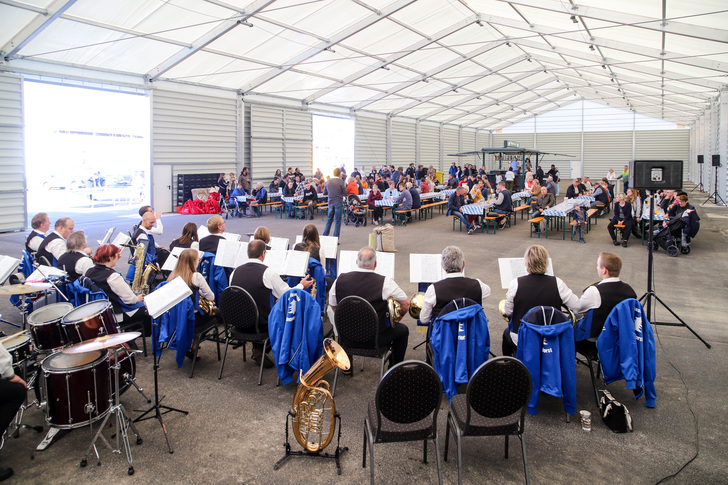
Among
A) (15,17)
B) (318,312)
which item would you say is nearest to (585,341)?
(318,312)

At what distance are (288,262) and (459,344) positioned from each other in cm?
222

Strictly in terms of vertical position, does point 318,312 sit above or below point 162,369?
above

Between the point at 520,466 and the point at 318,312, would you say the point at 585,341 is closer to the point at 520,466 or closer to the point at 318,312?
the point at 520,466

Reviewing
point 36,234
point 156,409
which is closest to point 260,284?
point 156,409

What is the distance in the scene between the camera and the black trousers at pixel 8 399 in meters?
2.84

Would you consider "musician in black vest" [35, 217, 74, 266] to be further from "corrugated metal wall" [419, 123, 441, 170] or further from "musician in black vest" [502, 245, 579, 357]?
"corrugated metal wall" [419, 123, 441, 170]

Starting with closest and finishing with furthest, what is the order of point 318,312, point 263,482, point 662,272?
point 263,482, point 318,312, point 662,272

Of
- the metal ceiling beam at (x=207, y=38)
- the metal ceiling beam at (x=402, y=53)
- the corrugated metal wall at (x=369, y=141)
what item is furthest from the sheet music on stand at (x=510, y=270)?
the corrugated metal wall at (x=369, y=141)

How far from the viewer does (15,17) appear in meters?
10.1

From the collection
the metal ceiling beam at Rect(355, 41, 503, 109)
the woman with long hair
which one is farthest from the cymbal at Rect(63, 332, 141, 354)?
the metal ceiling beam at Rect(355, 41, 503, 109)

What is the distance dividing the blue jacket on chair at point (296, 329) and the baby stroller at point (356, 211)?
33.4 ft

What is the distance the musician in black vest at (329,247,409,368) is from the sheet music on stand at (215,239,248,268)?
1.70m

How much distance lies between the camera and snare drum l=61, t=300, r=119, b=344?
339 centimetres

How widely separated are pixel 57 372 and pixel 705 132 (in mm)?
28090
